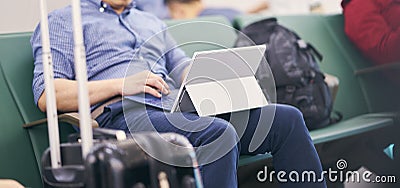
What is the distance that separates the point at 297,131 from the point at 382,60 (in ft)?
3.34

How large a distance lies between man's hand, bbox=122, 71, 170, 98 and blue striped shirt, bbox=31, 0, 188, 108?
13 cm

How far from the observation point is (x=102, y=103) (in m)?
1.89

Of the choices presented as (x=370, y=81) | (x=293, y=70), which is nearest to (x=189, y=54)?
(x=293, y=70)

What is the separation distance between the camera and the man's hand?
6.02 ft

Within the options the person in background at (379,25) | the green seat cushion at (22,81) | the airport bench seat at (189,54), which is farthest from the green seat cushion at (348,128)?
the green seat cushion at (22,81)

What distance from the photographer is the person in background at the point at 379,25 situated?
2668 millimetres

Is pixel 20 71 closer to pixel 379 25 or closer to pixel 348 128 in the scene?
pixel 348 128

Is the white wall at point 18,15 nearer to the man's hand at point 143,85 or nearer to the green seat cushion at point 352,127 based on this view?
the man's hand at point 143,85

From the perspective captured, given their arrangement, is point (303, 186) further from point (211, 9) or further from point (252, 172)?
point (211, 9)

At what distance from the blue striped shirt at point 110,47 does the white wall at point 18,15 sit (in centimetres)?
23

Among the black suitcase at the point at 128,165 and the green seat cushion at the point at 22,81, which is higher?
the black suitcase at the point at 128,165

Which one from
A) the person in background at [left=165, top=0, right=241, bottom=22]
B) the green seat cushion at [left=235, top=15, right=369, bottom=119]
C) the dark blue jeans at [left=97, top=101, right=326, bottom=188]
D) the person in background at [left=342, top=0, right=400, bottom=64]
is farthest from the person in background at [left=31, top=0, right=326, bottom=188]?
the person in background at [left=165, top=0, right=241, bottom=22]

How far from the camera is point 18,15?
2.17 metres

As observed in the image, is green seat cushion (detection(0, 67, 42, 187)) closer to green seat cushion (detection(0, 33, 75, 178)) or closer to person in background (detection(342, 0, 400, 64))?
green seat cushion (detection(0, 33, 75, 178))
